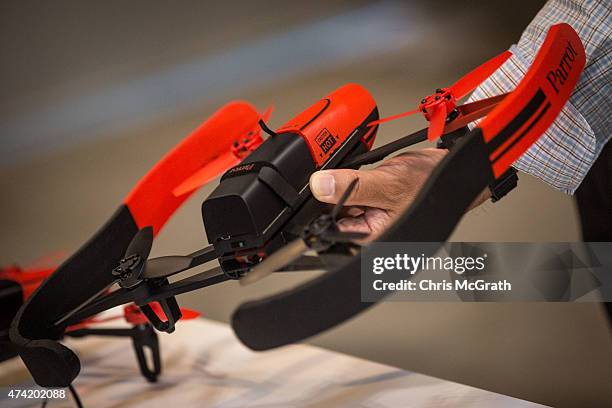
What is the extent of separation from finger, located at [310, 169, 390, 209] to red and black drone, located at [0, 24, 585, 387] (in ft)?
0.08

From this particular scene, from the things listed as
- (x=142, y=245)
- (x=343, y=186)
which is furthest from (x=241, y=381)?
(x=343, y=186)

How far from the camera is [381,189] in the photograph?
64cm

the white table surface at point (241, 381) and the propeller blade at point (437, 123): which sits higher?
the propeller blade at point (437, 123)

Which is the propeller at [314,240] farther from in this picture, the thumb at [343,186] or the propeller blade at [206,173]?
the propeller blade at [206,173]

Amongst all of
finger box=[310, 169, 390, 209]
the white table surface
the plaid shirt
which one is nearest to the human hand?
finger box=[310, 169, 390, 209]

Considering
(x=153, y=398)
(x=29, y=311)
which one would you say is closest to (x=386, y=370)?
(x=153, y=398)

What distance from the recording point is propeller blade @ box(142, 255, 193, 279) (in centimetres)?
63

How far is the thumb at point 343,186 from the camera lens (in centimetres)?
58

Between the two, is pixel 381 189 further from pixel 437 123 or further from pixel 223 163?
pixel 223 163

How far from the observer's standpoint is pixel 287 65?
4.03ft

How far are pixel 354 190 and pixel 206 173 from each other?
27 centimetres

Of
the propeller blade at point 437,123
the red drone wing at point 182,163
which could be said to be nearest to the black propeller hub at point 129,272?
the red drone wing at point 182,163

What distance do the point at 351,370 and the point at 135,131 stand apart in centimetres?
83

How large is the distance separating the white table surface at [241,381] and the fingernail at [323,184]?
0.28m
